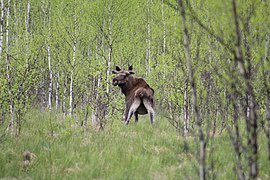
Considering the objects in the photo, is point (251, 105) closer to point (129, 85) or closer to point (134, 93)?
point (134, 93)

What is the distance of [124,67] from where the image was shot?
18781mm

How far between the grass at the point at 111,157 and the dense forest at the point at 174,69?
0.26 meters

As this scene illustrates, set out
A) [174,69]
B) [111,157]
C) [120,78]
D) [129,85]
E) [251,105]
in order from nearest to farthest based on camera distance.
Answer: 1. [251,105]
2. [111,157]
3. [120,78]
4. [129,85]
5. [174,69]

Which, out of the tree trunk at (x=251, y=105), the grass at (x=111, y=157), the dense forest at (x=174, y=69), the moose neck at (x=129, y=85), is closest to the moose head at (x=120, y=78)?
the moose neck at (x=129, y=85)

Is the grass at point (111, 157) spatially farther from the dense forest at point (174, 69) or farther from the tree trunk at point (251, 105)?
the tree trunk at point (251, 105)

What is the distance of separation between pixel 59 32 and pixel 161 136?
7149 millimetres

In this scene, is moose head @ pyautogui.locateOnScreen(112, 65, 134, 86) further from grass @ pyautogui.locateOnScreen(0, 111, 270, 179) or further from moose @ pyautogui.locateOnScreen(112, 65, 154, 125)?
grass @ pyautogui.locateOnScreen(0, 111, 270, 179)

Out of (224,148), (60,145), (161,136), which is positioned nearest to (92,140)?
(60,145)

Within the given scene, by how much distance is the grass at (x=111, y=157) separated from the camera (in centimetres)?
588

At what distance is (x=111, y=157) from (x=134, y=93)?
4.02 metres

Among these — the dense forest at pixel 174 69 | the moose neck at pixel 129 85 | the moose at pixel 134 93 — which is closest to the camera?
the dense forest at pixel 174 69

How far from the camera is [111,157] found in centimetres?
674

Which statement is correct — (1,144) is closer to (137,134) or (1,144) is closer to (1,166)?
(1,166)

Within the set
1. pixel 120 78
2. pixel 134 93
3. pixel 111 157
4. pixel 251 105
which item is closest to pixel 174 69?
pixel 134 93
